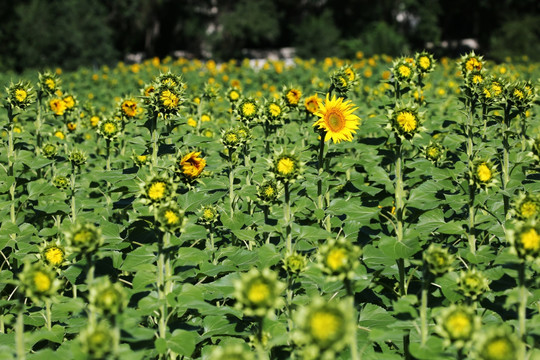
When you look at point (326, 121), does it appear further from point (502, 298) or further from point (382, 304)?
point (502, 298)

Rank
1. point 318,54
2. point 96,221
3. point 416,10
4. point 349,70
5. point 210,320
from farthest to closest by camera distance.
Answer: point 416,10
point 318,54
point 349,70
point 96,221
point 210,320

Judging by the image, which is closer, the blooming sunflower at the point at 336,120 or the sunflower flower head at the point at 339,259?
the sunflower flower head at the point at 339,259

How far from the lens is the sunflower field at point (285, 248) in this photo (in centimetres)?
194

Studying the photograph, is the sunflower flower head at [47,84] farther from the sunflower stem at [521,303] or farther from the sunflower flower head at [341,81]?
the sunflower stem at [521,303]

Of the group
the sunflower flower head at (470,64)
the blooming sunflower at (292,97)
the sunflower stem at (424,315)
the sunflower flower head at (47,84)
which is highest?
the sunflower flower head at (470,64)

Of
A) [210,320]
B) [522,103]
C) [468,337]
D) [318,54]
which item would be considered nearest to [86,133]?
[210,320]

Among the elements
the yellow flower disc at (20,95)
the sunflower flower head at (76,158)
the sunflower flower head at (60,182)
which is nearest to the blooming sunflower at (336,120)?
the sunflower flower head at (76,158)

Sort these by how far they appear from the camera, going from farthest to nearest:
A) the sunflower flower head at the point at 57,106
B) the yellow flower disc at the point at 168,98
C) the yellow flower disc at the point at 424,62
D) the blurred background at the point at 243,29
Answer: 1. the blurred background at the point at 243,29
2. the sunflower flower head at the point at 57,106
3. the yellow flower disc at the point at 424,62
4. the yellow flower disc at the point at 168,98

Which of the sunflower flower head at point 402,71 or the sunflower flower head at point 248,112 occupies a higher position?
the sunflower flower head at point 402,71

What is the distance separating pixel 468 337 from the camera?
5.95 ft

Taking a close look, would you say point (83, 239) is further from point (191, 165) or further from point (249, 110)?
point (249, 110)

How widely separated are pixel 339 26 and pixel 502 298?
3840 cm

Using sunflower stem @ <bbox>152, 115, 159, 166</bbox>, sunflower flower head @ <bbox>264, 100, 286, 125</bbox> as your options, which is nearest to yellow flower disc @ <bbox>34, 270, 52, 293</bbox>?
sunflower stem @ <bbox>152, 115, 159, 166</bbox>

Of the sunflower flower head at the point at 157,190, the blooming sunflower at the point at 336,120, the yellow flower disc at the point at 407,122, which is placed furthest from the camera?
the blooming sunflower at the point at 336,120
